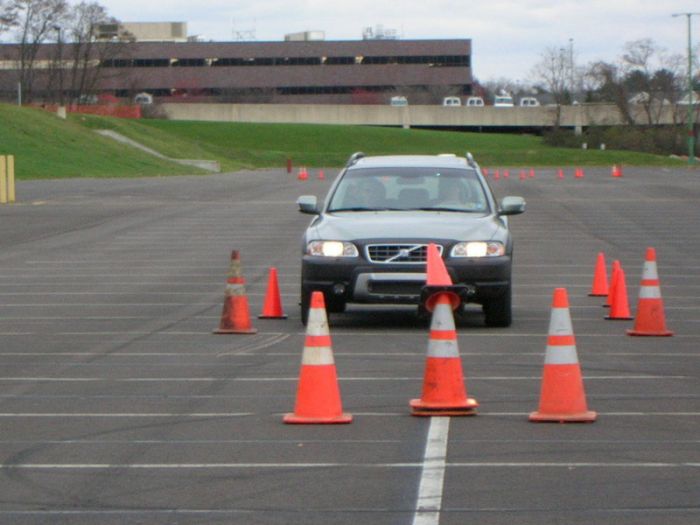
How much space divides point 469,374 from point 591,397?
1.29m

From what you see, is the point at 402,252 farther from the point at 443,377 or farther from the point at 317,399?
the point at 317,399

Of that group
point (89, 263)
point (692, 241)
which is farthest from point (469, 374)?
point (692, 241)

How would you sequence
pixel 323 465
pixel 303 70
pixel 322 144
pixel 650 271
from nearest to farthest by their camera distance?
pixel 323 465
pixel 650 271
pixel 322 144
pixel 303 70

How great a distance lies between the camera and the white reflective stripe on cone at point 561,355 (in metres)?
8.68

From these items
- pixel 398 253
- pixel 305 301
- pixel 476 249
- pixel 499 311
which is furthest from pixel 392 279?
pixel 499 311

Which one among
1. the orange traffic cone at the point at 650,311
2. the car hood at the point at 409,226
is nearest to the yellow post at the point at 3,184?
the car hood at the point at 409,226

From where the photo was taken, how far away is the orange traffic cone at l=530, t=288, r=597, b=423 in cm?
868

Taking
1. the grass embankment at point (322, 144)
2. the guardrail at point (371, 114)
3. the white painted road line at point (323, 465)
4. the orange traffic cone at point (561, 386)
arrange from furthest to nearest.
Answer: the guardrail at point (371, 114) → the grass embankment at point (322, 144) → the orange traffic cone at point (561, 386) → the white painted road line at point (323, 465)

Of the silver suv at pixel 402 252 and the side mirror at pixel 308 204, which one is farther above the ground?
the side mirror at pixel 308 204

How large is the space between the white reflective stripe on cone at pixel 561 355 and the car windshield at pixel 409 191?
552 cm

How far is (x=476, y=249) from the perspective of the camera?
43.1 ft

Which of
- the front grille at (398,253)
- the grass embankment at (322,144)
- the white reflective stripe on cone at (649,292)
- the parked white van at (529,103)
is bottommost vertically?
the white reflective stripe on cone at (649,292)

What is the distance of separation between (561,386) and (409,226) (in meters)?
4.83

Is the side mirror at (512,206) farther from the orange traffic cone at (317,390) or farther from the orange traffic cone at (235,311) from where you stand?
the orange traffic cone at (317,390)
